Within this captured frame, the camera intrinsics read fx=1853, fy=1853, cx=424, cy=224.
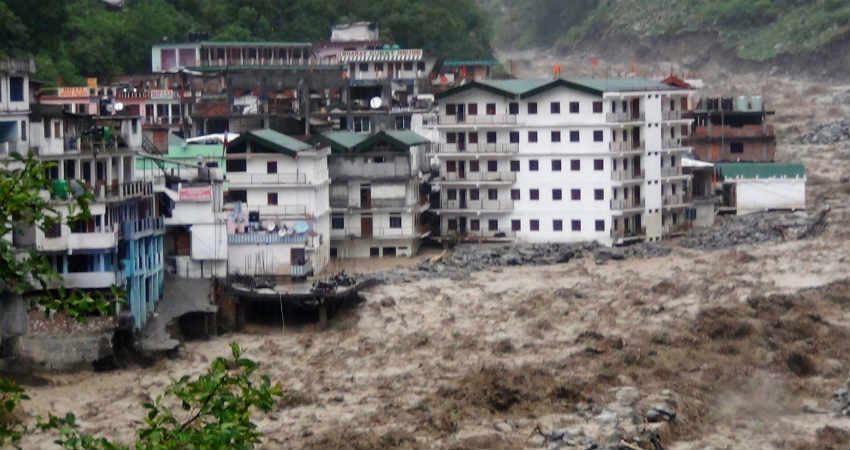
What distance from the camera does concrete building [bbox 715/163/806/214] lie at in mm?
69000

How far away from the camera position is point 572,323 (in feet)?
156

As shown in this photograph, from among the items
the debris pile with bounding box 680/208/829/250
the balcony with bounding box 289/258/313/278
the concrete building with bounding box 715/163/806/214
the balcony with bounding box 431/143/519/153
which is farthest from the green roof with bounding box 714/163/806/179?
the balcony with bounding box 289/258/313/278

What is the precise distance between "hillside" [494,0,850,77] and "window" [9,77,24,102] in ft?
262

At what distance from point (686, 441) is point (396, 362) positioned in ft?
32.9

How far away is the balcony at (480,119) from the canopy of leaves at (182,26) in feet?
54.2

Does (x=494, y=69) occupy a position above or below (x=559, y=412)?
above

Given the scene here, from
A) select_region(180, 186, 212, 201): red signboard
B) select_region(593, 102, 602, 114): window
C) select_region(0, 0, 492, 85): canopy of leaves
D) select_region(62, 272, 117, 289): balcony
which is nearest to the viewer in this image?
select_region(62, 272, 117, 289): balcony

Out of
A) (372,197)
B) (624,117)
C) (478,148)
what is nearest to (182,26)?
(478,148)

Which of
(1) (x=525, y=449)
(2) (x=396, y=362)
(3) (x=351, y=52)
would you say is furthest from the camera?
(3) (x=351, y=52)

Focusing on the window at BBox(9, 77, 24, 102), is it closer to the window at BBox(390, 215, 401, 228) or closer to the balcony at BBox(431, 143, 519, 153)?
the window at BBox(390, 215, 401, 228)

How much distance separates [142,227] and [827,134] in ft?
166

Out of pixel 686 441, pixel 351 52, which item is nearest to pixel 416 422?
pixel 686 441

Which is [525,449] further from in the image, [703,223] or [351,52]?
[351,52]

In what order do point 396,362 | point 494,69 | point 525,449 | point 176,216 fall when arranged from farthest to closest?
point 494,69
point 176,216
point 396,362
point 525,449
